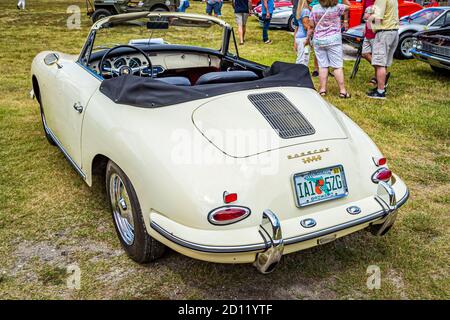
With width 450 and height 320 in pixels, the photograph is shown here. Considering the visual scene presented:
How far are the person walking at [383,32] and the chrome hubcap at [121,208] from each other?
4.70 metres

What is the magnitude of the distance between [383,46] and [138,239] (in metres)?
4.97

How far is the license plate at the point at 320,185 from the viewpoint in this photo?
2.33m

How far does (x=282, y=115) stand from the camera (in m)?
2.61

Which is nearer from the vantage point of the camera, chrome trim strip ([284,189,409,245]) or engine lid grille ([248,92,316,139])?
chrome trim strip ([284,189,409,245])

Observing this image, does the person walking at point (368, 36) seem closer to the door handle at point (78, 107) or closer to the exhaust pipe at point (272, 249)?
the door handle at point (78, 107)

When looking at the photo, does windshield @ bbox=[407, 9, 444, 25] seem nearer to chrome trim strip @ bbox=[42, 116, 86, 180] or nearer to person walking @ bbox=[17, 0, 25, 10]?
chrome trim strip @ bbox=[42, 116, 86, 180]

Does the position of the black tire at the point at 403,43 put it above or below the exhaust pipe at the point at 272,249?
below

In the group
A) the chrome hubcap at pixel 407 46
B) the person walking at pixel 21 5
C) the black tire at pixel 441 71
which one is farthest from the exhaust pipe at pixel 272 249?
the person walking at pixel 21 5

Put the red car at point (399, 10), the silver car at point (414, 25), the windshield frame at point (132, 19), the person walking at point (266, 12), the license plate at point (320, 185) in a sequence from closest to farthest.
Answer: the license plate at point (320, 185), the windshield frame at point (132, 19), the silver car at point (414, 25), the person walking at point (266, 12), the red car at point (399, 10)

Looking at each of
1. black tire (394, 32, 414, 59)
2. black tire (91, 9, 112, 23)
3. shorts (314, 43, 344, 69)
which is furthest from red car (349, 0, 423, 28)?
black tire (91, 9, 112, 23)

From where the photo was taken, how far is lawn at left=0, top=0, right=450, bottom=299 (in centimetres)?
250

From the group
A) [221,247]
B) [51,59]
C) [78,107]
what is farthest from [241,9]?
[221,247]

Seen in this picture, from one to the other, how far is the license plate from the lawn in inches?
21.8
